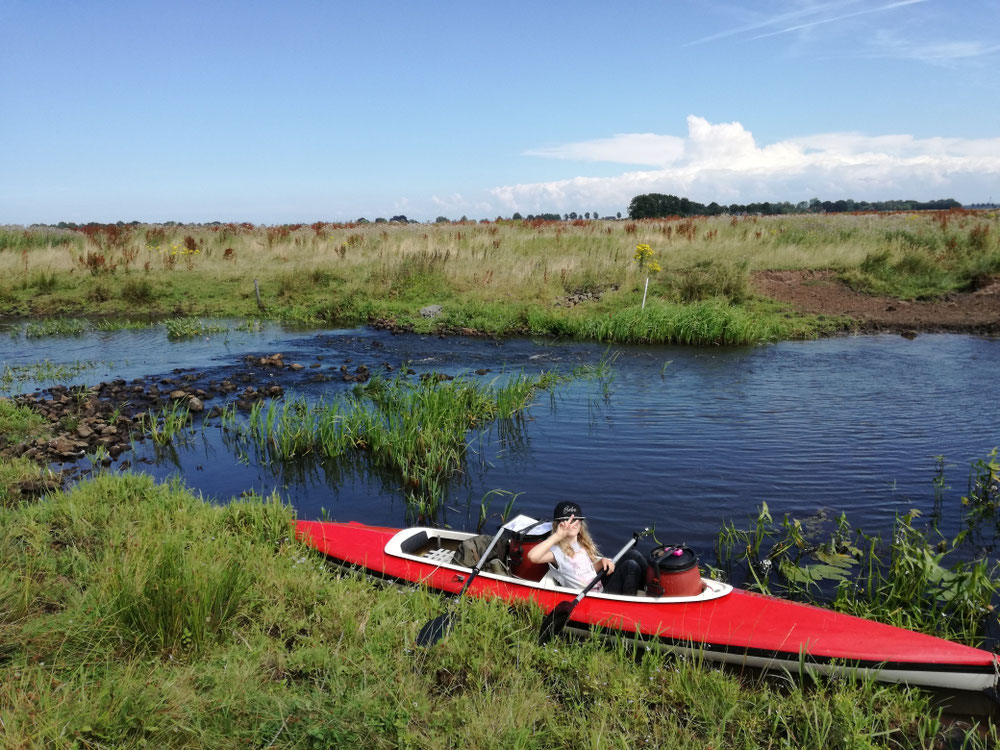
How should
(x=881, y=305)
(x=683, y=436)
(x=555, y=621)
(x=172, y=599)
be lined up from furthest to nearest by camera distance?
(x=881, y=305) → (x=683, y=436) → (x=555, y=621) → (x=172, y=599)

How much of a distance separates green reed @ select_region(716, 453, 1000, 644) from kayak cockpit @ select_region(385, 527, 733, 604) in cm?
93

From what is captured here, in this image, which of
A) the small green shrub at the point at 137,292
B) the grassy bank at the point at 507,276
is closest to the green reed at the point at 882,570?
the grassy bank at the point at 507,276

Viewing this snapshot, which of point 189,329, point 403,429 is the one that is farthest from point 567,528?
point 189,329

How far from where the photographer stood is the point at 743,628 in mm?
4215

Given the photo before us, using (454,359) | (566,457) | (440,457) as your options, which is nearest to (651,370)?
(454,359)

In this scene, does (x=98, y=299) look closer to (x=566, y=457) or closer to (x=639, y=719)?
(x=566, y=457)

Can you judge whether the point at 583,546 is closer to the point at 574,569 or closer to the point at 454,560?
the point at 574,569

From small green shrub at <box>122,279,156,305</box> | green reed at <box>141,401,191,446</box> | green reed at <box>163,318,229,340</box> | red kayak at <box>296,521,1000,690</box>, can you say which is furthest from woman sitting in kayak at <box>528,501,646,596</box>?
small green shrub at <box>122,279,156,305</box>

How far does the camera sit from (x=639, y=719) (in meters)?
3.58

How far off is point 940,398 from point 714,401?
3.41 metres

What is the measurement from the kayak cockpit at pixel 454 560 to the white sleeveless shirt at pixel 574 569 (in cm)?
8

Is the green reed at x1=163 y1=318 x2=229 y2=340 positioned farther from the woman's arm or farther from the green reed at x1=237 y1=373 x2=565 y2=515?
the woman's arm

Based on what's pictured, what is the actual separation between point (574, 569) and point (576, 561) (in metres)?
0.06

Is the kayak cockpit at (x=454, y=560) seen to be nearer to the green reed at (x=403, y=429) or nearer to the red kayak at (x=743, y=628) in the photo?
the red kayak at (x=743, y=628)
